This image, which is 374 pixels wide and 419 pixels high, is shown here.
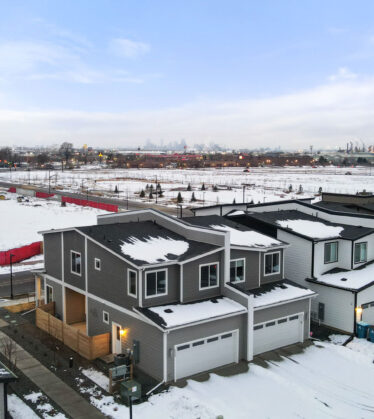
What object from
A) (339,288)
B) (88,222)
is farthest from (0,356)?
(88,222)

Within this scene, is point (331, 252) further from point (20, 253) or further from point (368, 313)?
point (20, 253)

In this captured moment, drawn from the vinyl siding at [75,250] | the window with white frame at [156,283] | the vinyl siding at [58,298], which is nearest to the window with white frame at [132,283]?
the window with white frame at [156,283]

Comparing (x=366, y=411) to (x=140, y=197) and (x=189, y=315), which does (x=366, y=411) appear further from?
(x=140, y=197)

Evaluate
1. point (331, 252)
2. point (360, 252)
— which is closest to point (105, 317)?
point (331, 252)

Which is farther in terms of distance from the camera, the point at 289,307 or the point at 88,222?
the point at 88,222

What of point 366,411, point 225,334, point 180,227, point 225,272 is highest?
point 180,227

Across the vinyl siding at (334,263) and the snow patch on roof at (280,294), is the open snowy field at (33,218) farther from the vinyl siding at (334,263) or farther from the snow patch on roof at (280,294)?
the vinyl siding at (334,263)
